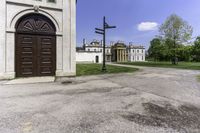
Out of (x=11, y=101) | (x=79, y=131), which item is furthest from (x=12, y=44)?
(x=79, y=131)

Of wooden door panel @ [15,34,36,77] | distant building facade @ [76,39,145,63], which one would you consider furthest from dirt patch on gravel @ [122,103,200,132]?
distant building facade @ [76,39,145,63]

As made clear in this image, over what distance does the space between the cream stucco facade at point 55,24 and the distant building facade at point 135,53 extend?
63.7m

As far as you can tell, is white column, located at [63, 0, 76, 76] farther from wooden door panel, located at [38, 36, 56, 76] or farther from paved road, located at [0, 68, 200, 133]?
paved road, located at [0, 68, 200, 133]

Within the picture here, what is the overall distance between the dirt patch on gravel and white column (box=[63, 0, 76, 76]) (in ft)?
22.6

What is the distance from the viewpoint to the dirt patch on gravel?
2893 millimetres

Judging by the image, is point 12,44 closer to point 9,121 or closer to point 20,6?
point 20,6

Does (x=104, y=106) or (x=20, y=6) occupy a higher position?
(x=20, y=6)

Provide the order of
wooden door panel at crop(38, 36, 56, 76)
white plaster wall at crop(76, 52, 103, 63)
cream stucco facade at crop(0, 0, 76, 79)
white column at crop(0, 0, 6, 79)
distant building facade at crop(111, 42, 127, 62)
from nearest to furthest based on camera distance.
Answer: white column at crop(0, 0, 6, 79), cream stucco facade at crop(0, 0, 76, 79), wooden door panel at crop(38, 36, 56, 76), white plaster wall at crop(76, 52, 103, 63), distant building facade at crop(111, 42, 127, 62)

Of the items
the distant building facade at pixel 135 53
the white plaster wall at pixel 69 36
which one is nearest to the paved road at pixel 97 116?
the white plaster wall at pixel 69 36

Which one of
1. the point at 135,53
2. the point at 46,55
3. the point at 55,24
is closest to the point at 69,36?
the point at 55,24

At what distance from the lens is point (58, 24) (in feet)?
31.7

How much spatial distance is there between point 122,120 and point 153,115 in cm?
86

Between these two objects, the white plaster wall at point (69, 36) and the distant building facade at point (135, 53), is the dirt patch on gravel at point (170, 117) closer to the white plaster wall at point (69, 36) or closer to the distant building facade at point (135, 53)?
the white plaster wall at point (69, 36)

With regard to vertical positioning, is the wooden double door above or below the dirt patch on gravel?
above
